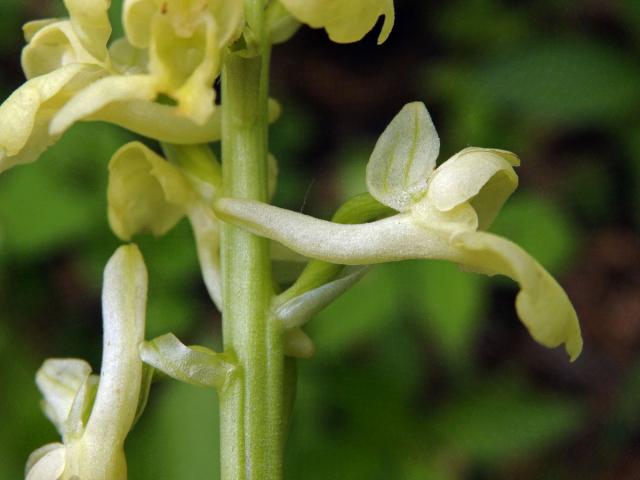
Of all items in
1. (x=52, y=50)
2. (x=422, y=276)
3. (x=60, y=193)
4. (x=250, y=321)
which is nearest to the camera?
(x=250, y=321)

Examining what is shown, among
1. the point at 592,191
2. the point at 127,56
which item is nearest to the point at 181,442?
the point at 127,56

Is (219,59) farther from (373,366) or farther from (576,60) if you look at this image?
(576,60)

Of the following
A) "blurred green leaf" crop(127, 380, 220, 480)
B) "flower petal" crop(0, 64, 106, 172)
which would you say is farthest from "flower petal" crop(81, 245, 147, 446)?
"blurred green leaf" crop(127, 380, 220, 480)

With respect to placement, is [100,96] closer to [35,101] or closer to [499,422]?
[35,101]

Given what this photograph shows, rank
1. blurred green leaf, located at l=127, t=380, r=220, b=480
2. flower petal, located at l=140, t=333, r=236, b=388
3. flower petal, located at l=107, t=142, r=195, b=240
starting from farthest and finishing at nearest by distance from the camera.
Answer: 1. blurred green leaf, located at l=127, t=380, r=220, b=480
2. flower petal, located at l=107, t=142, r=195, b=240
3. flower petal, located at l=140, t=333, r=236, b=388

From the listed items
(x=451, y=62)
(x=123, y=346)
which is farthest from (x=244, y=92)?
(x=451, y=62)

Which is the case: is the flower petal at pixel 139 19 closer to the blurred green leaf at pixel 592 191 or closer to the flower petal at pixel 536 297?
the flower petal at pixel 536 297

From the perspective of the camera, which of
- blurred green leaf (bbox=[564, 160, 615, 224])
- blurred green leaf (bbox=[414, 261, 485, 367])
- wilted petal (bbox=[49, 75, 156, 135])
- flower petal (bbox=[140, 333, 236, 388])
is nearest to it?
wilted petal (bbox=[49, 75, 156, 135])

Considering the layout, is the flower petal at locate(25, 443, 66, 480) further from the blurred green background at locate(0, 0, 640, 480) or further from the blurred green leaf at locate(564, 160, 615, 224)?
the blurred green leaf at locate(564, 160, 615, 224)
